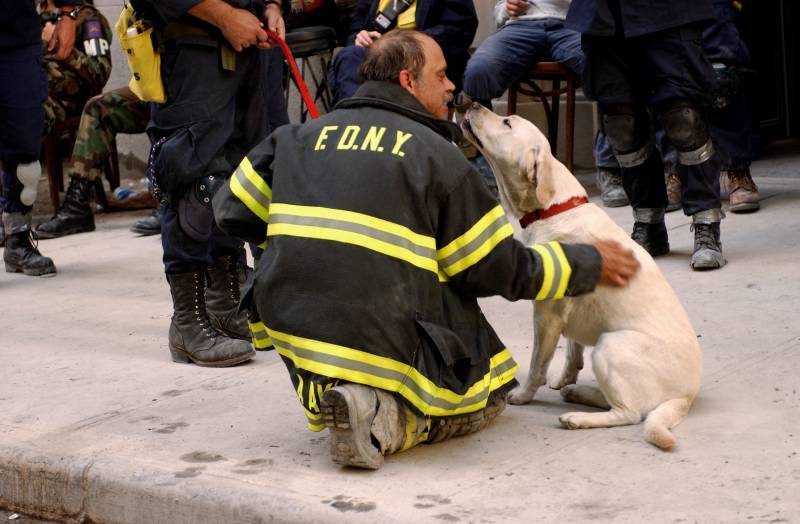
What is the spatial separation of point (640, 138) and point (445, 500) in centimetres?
312

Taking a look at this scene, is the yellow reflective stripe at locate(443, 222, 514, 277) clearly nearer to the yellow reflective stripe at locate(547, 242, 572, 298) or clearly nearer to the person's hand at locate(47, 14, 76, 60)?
the yellow reflective stripe at locate(547, 242, 572, 298)

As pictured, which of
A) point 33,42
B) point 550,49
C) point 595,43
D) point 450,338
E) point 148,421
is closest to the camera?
point 450,338

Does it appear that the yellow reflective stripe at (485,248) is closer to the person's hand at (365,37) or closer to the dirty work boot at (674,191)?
the dirty work boot at (674,191)

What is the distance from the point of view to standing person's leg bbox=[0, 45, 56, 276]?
610 cm

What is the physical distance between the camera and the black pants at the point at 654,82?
5.41 metres

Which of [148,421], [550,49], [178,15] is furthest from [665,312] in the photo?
[550,49]

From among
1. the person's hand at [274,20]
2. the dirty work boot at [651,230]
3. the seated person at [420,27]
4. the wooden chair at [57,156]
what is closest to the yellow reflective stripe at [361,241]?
the person's hand at [274,20]

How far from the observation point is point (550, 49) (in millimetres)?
7195

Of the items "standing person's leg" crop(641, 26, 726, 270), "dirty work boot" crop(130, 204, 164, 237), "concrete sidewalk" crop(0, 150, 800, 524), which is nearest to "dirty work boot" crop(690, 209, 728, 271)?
"standing person's leg" crop(641, 26, 726, 270)

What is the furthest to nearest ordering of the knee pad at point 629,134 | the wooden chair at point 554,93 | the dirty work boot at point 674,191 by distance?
the wooden chair at point 554,93
the dirty work boot at point 674,191
the knee pad at point 629,134

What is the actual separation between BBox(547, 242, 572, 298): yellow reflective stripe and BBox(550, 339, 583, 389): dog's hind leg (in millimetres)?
566

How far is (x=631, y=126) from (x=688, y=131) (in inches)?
10.6

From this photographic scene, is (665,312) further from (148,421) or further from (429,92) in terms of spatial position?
(148,421)

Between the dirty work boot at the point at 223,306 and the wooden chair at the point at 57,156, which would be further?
the wooden chair at the point at 57,156
